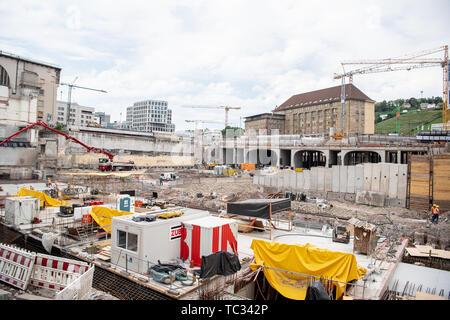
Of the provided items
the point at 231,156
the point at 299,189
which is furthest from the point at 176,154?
the point at 299,189

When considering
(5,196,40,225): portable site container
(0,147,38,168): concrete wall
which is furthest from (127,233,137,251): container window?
(0,147,38,168): concrete wall

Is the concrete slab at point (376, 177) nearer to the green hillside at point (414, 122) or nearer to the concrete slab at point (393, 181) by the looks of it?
the concrete slab at point (393, 181)

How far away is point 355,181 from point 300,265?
83.0ft

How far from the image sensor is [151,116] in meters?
174

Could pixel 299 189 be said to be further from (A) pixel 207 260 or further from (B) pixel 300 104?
(B) pixel 300 104

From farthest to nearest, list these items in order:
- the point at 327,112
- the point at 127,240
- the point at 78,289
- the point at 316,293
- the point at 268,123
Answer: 1. the point at 268,123
2. the point at 327,112
3. the point at 127,240
4. the point at 78,289
5. the point at 316,293

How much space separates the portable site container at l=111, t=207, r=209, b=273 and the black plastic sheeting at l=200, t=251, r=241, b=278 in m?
1.82

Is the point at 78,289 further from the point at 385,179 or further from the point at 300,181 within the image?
the point at 300,181

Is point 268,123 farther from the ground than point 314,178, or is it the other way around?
point 268,123

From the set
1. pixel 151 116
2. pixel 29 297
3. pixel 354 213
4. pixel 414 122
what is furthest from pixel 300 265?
pixel 151 116

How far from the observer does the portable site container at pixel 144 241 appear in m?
9.99

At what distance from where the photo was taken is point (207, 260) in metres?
9.39

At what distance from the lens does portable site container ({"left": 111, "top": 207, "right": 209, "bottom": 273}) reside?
32.8 ft

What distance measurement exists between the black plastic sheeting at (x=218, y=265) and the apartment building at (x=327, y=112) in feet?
260
